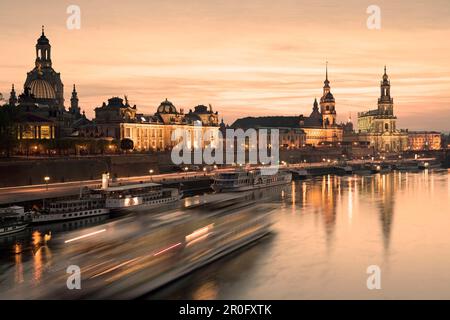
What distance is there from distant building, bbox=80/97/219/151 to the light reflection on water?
55833 millimetres

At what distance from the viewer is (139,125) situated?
11369 cm

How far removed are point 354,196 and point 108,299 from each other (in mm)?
49849

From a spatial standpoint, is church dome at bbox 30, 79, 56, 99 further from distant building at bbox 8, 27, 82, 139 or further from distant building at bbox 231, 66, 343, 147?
distant building at bbox 231, 66, 343, 147

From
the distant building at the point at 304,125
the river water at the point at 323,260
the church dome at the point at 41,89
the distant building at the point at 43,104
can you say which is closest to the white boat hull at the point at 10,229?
the river water at the point at 323,260

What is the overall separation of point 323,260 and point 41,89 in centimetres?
8512

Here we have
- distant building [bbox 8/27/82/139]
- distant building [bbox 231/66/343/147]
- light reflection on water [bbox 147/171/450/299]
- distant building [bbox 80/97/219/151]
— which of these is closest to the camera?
light reflection on water [bbox 147/171/450/299]

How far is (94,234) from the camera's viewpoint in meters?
41.6

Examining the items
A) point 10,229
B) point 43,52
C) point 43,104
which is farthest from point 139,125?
point 10,229

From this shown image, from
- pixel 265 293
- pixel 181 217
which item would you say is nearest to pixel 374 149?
pixel 181 217

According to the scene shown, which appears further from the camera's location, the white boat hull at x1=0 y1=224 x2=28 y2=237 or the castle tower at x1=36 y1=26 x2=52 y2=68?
the castle tower at x1=36 y1=26 x2=52 y2=68

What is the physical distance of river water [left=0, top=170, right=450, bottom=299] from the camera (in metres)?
28.7

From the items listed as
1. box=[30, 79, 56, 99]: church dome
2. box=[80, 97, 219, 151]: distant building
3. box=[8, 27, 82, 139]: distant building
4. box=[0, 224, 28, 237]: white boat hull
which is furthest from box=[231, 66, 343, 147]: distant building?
box=[0, 224, 28, 237]: white boat hull

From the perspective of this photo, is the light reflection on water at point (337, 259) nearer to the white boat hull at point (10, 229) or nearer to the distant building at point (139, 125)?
the white boat hull at point (10, 229)
